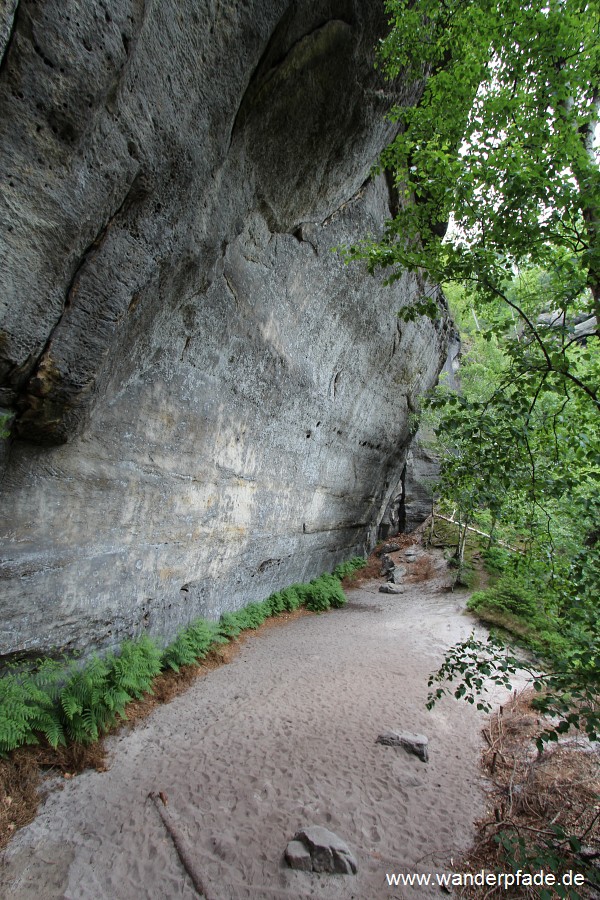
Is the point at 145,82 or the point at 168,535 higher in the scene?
the point at 145,82

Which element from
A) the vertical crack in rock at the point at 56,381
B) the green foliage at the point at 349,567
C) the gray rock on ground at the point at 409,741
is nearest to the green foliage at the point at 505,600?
the green foliage at the point at 349,567

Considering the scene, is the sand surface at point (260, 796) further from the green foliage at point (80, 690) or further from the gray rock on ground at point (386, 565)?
the gray rock on ground at point (386, 565)

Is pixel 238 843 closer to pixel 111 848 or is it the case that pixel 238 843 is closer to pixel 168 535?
pixel 111 848

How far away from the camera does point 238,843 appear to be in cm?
378

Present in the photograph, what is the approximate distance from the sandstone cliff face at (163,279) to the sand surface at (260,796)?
5.72 ft

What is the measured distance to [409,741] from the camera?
5.38 m

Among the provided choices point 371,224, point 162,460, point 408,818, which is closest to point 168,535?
point 162,460

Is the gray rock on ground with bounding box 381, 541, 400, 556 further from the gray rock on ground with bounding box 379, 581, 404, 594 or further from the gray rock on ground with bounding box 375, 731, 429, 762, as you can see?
the gray rock on ground with bounding box 375, 731, 429, 762

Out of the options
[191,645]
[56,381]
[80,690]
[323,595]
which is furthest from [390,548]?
[56,381]

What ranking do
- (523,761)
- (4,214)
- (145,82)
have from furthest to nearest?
(523,761)
(145,82)
(4,214)

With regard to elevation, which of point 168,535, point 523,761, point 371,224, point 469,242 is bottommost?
point 523,761

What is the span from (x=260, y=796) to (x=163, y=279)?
5.89m

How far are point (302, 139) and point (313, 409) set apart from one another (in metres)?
5.90

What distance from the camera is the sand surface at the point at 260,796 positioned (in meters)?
3.45
